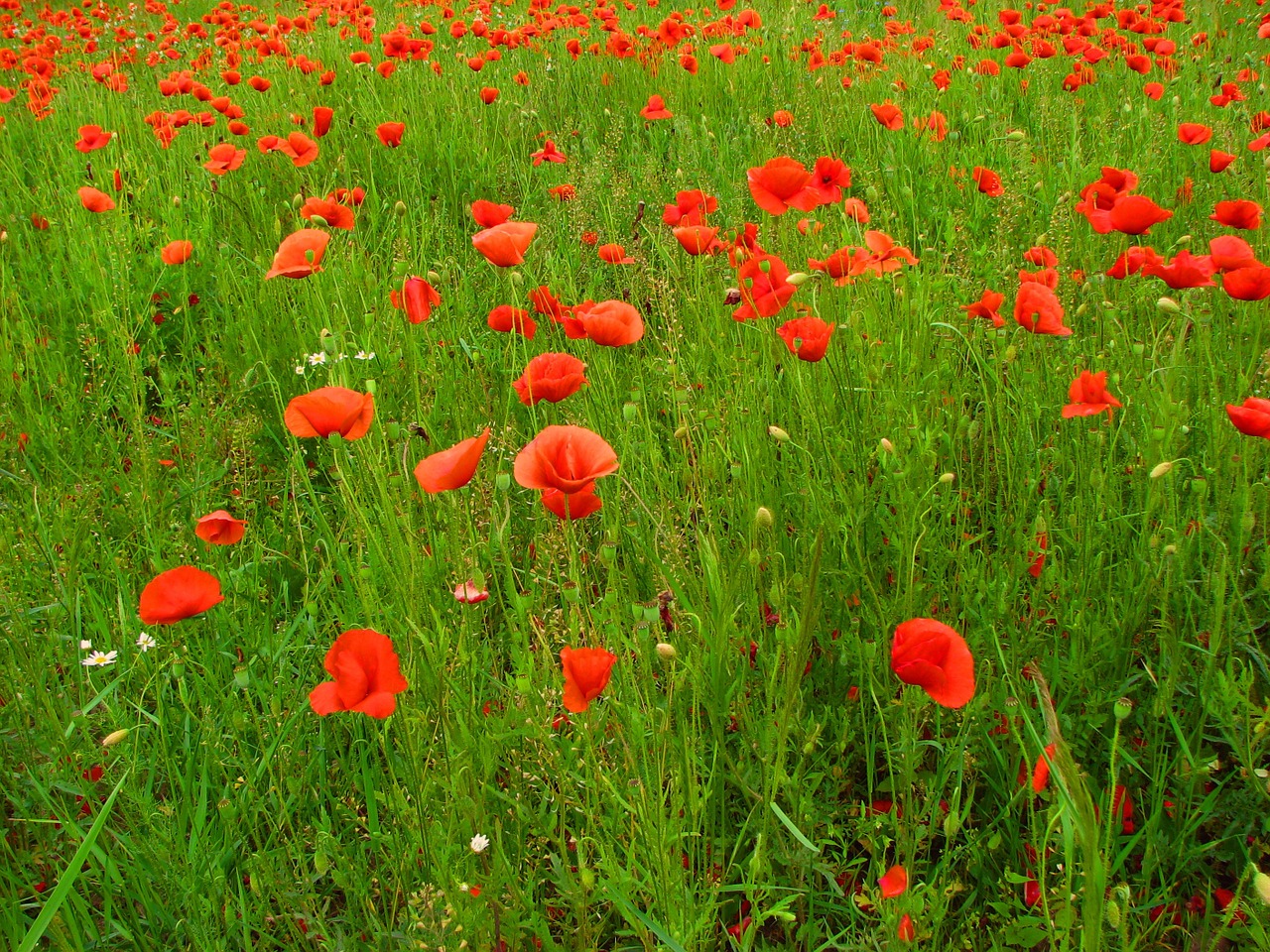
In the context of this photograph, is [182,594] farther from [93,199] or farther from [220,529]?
[93,199]

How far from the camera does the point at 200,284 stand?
3.07 m

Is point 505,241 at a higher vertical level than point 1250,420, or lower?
higher

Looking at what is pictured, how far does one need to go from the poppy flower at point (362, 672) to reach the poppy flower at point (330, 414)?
0.41m

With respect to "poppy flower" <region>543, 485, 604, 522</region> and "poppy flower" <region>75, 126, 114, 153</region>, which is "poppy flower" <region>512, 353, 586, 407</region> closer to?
"poppy flower" <region>543, 485, 604, 522</region>

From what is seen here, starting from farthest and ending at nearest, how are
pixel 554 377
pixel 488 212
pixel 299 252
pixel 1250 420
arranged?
pixel 488 212 → pixel 299 252 → pixel 554 377 → pixel 1250 420

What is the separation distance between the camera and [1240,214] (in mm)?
2139

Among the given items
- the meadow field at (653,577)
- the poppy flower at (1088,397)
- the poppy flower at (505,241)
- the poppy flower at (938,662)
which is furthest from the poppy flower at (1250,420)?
the poppy flower at (505,241)

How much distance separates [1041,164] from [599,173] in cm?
166

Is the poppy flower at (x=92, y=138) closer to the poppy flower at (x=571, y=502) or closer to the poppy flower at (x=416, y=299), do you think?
the poppy flower at (x=416, y=299)

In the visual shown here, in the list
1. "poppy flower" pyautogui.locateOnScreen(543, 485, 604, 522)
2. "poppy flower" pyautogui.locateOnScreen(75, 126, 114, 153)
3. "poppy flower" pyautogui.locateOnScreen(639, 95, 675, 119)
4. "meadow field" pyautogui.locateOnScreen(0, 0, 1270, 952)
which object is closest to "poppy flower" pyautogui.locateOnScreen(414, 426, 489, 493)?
"meadow field" pyautogui.locateOnScreen(0, 0, 1270, 952)

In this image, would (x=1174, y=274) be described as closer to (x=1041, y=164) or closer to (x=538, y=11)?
(x=1041, y=164)

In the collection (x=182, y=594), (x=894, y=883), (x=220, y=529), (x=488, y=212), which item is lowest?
(x=894, y=883)

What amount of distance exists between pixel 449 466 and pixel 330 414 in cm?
29

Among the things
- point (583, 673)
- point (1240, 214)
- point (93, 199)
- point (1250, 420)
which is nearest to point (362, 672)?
point (583, 673)
